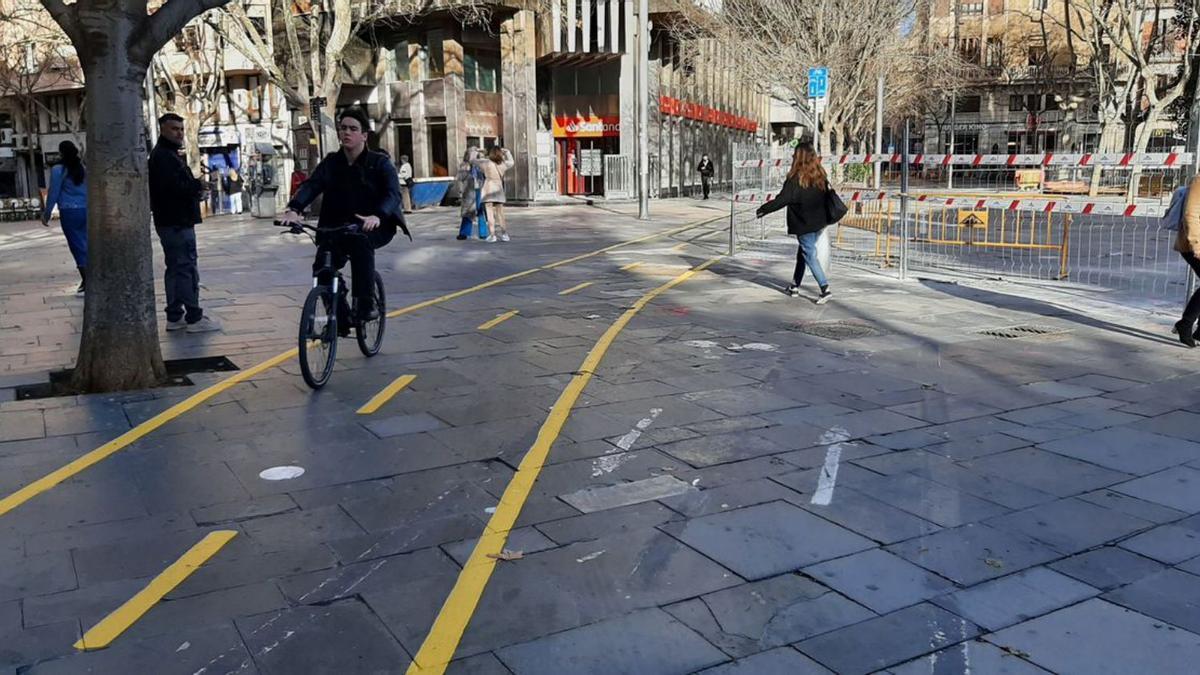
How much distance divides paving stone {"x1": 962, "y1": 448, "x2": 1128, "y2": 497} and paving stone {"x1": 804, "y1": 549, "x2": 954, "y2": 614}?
4.47ft

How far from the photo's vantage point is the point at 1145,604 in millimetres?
3797

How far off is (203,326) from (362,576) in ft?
21.4

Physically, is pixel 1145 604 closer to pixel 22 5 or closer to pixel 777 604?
pixel 777 604

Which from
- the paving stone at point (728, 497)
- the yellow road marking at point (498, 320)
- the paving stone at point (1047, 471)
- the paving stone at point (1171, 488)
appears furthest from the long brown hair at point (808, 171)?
the paving stone at point (728, 497)

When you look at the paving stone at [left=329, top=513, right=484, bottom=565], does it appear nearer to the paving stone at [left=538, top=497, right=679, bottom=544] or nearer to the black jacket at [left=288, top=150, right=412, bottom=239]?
the paving stone at [left=538, top=497, right=679, bottom=544]

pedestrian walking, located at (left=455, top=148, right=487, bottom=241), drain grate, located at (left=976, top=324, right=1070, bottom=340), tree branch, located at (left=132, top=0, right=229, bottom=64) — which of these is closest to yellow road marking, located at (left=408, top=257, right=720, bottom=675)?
tree branch, located at (left=132, top=0, right=229, bottom=64)

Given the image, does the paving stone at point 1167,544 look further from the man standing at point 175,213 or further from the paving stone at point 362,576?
the man standing at point 175,213

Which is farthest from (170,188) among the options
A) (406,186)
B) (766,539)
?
(406,186)

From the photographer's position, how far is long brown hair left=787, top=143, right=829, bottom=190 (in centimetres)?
1109

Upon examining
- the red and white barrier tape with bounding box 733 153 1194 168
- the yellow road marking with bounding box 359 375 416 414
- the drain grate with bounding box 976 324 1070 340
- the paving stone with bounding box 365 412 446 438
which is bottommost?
the paving stone with bounding box 365 412 446 438

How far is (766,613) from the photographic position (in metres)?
3.73

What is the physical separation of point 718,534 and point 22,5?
1536 inches

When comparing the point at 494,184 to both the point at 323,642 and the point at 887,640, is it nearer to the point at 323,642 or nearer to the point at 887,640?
the point at 323,642

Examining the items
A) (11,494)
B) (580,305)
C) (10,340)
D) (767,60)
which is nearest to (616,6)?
(767,60)
